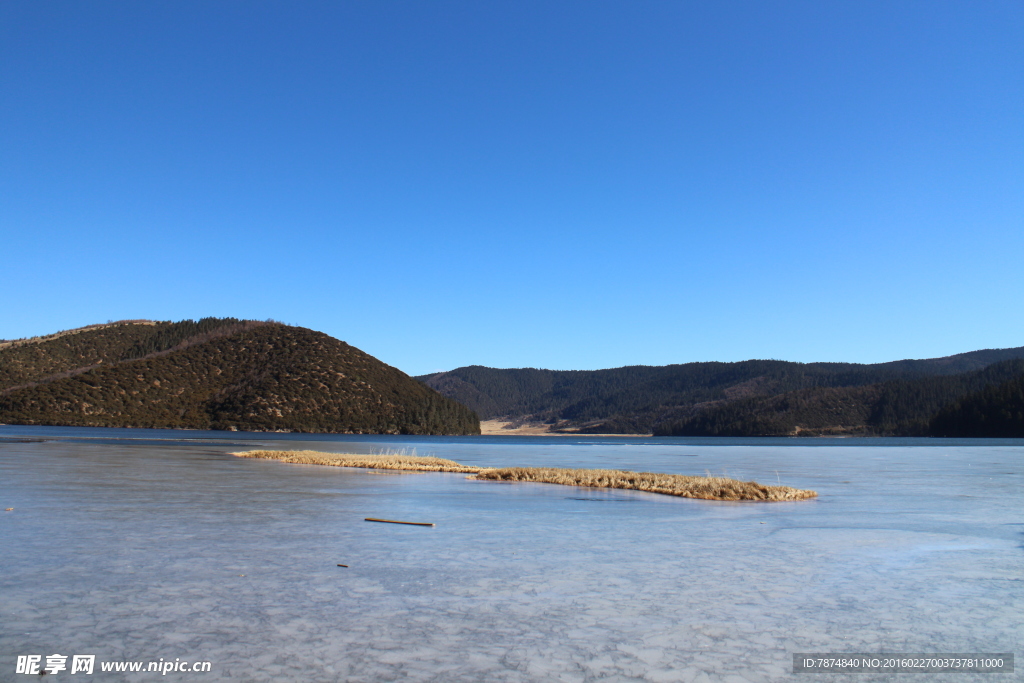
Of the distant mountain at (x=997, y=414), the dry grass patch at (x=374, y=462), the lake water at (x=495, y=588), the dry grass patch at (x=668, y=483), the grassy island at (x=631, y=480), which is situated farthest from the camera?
the distant mountain at (x=997, y=414)

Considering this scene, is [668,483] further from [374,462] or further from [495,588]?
[374,462]

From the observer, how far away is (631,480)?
3219 cm

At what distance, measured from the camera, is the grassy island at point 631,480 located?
2731 cm

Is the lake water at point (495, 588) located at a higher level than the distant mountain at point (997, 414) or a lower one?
lower

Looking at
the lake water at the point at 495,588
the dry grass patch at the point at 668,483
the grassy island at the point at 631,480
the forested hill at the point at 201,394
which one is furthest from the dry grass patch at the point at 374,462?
the forested hill at the point at 201,394

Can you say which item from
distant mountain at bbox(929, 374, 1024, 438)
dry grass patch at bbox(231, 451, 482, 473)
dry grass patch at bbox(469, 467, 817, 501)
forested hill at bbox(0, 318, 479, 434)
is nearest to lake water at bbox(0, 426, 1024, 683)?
dry grass patch at bbox(469, 467, 817, 501)

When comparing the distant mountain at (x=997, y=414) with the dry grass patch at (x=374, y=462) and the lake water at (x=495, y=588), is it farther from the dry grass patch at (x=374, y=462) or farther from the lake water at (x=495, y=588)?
the lake water at (x=495, y=588)

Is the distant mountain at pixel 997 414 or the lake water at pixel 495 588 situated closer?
the lake water at pixel 495 588

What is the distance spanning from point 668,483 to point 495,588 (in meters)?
21.0

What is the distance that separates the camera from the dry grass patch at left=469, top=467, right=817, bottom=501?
89.1ft

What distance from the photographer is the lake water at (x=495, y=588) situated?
7.66m

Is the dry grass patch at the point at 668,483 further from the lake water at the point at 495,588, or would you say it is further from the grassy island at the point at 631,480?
the lake water at the point at 495,588

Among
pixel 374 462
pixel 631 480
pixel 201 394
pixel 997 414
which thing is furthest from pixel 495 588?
pixel 997 414

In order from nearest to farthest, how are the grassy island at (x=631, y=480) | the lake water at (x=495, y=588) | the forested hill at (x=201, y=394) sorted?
the lake water at (x=495, y=588) < the grassy island at (x=631, y=480) < the forested hill at (x=201, y=394)
